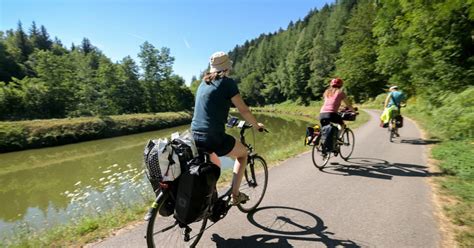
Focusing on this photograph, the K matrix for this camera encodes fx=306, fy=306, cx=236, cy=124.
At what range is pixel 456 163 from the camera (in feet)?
22.0

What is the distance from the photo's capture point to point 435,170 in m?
6.86

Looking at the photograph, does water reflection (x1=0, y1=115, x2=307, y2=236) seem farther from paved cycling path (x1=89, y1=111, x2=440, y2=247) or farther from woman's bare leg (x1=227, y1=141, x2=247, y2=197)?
woman's bare leg (x1=227, y1=141, x2=247, y2=197)

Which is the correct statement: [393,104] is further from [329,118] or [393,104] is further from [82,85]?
[82,85]

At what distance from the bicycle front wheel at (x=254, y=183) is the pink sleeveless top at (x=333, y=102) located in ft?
9.33

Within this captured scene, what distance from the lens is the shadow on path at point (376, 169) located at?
21.9 feet

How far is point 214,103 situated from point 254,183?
6.07 ft

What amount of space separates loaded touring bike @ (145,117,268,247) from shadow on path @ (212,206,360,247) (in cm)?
26

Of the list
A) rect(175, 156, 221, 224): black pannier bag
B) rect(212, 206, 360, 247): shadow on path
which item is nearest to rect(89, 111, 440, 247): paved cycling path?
rect(212, 206, 360, 247): shadow on path

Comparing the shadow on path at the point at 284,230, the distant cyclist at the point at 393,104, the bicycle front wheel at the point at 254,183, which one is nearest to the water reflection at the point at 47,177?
the distant cyclist at the point at 393,104

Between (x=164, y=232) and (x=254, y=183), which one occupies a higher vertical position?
(x=254, y=183)

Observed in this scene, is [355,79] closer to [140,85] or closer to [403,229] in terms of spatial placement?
[140,85]

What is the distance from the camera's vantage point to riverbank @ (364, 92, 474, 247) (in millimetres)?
4102

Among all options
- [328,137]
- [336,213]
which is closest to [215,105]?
[336,213]

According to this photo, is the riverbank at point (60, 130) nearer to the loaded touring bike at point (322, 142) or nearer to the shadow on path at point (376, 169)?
the loaded touring bike at point (322, 142)
